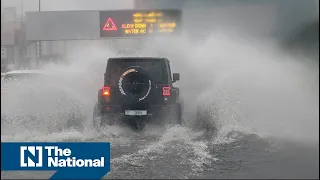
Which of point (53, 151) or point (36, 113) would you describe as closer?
point (53, 151)

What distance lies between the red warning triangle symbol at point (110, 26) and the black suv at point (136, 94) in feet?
53.6

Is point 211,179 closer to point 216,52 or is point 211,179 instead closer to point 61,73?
point 61,73

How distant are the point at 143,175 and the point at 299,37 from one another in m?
5.86

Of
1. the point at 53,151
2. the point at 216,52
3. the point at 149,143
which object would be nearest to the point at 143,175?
the point at 53,151

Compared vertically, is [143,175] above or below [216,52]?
below

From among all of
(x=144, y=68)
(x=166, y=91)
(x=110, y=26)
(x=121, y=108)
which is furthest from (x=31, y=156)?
(x=110, y=26)

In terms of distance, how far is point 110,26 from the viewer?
2752 cm

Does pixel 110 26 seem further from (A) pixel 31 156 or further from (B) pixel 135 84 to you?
(A) pixel 31 156

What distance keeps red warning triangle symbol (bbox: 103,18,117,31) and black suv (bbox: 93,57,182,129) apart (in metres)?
16.3

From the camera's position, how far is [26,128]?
35.2 ft

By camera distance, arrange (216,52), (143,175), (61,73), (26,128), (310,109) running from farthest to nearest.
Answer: (216,52) → (61,73) → (26,128) → (310,109) → (143,175)

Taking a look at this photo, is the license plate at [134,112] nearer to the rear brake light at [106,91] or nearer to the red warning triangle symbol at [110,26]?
the rear brake light at [106,91]

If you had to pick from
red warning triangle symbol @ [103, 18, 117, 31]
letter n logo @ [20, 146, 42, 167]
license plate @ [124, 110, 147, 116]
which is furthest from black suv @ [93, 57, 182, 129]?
red warning triangle symbol @ [103, 18, 117, 31]

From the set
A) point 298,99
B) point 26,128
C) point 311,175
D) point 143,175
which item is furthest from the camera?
point 298,99
